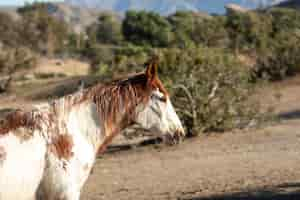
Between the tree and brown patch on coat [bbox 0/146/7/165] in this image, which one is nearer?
brown patch on coat [bbox 0/146/7/165]

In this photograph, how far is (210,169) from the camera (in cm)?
1080

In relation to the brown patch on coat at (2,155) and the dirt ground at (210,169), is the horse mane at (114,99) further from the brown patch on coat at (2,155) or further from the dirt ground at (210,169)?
the dirt ground at (210,169)

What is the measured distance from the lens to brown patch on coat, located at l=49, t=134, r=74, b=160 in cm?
453

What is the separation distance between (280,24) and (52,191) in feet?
161

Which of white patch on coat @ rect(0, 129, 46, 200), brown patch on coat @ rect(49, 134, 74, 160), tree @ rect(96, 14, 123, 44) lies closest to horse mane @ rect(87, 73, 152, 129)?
brown patch on coat @ rect(49, 134, 74, 160)

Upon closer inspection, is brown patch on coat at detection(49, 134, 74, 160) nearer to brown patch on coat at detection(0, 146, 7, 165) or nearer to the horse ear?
brown patch on coat at detection(0, 146, 7, 165)

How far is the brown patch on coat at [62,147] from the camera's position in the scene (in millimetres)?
4528

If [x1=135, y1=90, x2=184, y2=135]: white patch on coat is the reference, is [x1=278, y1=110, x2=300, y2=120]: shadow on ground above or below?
below

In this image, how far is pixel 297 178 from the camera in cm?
902

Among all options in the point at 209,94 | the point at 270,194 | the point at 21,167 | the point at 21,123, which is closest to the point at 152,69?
the point at 21,123

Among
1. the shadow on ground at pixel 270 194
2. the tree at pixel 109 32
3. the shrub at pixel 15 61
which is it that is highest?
the shadow on ground at pixel 270 194

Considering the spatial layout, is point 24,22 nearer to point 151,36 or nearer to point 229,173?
point 151,36

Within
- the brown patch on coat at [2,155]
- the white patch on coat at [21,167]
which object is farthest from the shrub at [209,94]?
the brown patch on coat at [2,155]

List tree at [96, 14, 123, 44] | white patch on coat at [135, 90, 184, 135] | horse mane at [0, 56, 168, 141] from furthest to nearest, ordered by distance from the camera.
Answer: tree at [96, 14, 123, 44] → white patch on coat at [135, 90, 184, 135] → horse mane at [0, 56, 168, 141]
